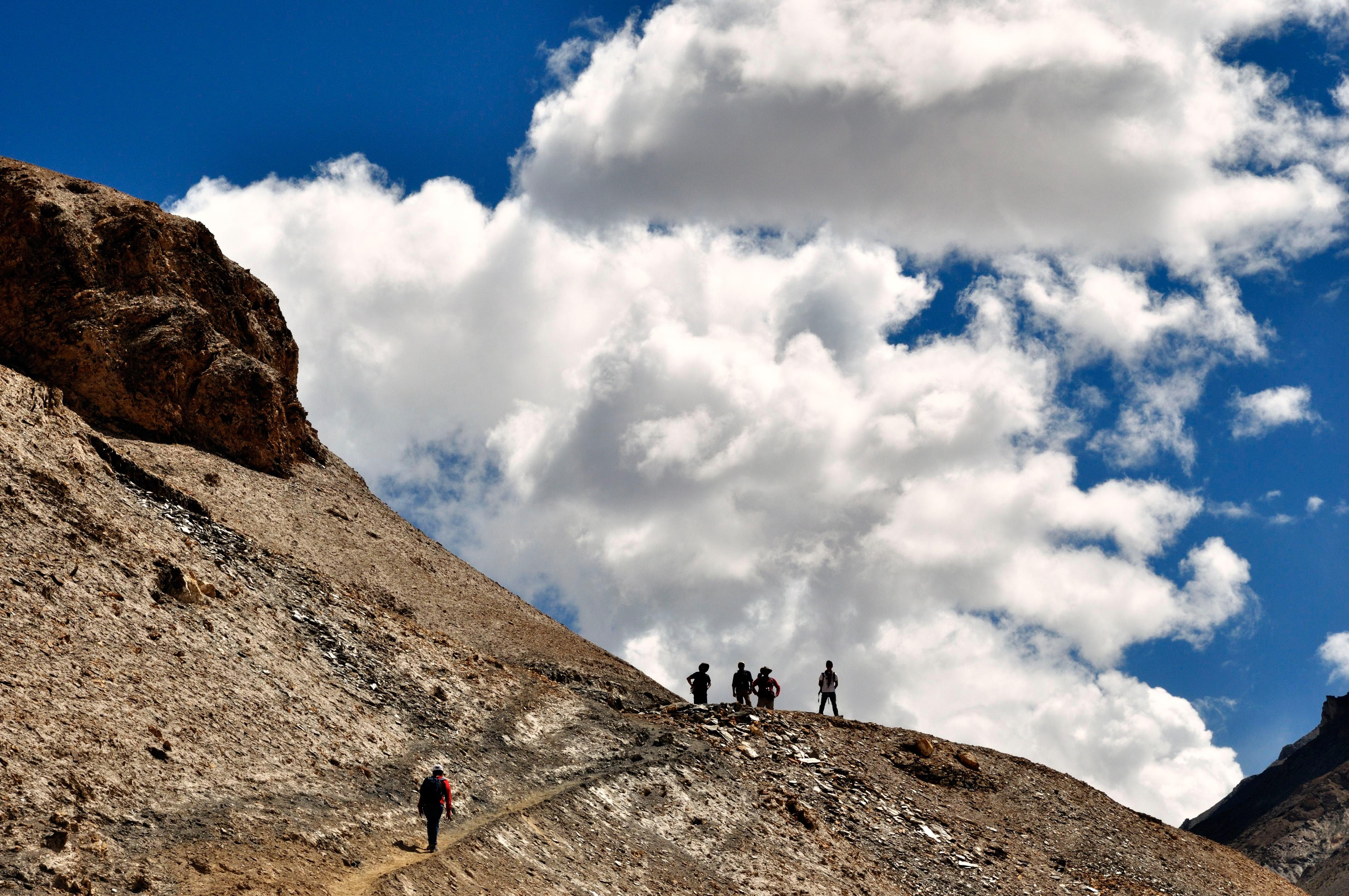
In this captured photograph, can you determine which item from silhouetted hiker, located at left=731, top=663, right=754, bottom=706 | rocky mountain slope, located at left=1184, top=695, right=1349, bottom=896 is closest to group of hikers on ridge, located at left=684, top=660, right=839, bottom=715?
silhouetted hiker, located at left=731, top=663, right=754, bottom=706

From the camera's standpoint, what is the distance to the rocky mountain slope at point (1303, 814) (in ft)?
284

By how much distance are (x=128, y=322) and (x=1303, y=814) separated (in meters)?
102

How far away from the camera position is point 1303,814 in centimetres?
9919

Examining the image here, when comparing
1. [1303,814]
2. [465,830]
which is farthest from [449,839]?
[1303,814]

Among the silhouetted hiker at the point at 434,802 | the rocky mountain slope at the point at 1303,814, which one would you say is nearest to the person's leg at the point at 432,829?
the silhouetted hiker at the point at 434,802

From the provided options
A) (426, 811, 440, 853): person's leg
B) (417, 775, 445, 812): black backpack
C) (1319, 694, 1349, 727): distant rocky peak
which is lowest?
(426, 811, 440, 853): person's leg

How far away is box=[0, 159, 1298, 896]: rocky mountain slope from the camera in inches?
757

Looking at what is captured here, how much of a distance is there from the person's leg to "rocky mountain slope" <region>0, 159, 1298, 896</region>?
245 mm

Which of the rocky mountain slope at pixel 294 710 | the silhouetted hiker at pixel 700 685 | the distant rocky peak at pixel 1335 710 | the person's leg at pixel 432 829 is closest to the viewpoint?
the rocky mountain slope at pixel 294 710

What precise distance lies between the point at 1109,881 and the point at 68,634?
98.7 ft

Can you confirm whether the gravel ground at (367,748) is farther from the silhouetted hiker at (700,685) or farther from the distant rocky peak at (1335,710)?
the distant rocky peak at (1335,710)

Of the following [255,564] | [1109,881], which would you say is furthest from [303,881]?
[1109,881]

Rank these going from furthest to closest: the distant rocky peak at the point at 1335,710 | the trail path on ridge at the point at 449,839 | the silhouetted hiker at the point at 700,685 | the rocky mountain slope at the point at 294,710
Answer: the distant rocky peak at the point at 1335,710 → the silhouetted hiker at the point at 700,685 → the rocky mountain slope at the point at 294,710 → the trail path on ridge at the point at 449,839

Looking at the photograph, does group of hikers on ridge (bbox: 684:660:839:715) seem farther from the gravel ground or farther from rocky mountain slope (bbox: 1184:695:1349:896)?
rocky mountain slope (bbox: 1184:695:1349:896)
